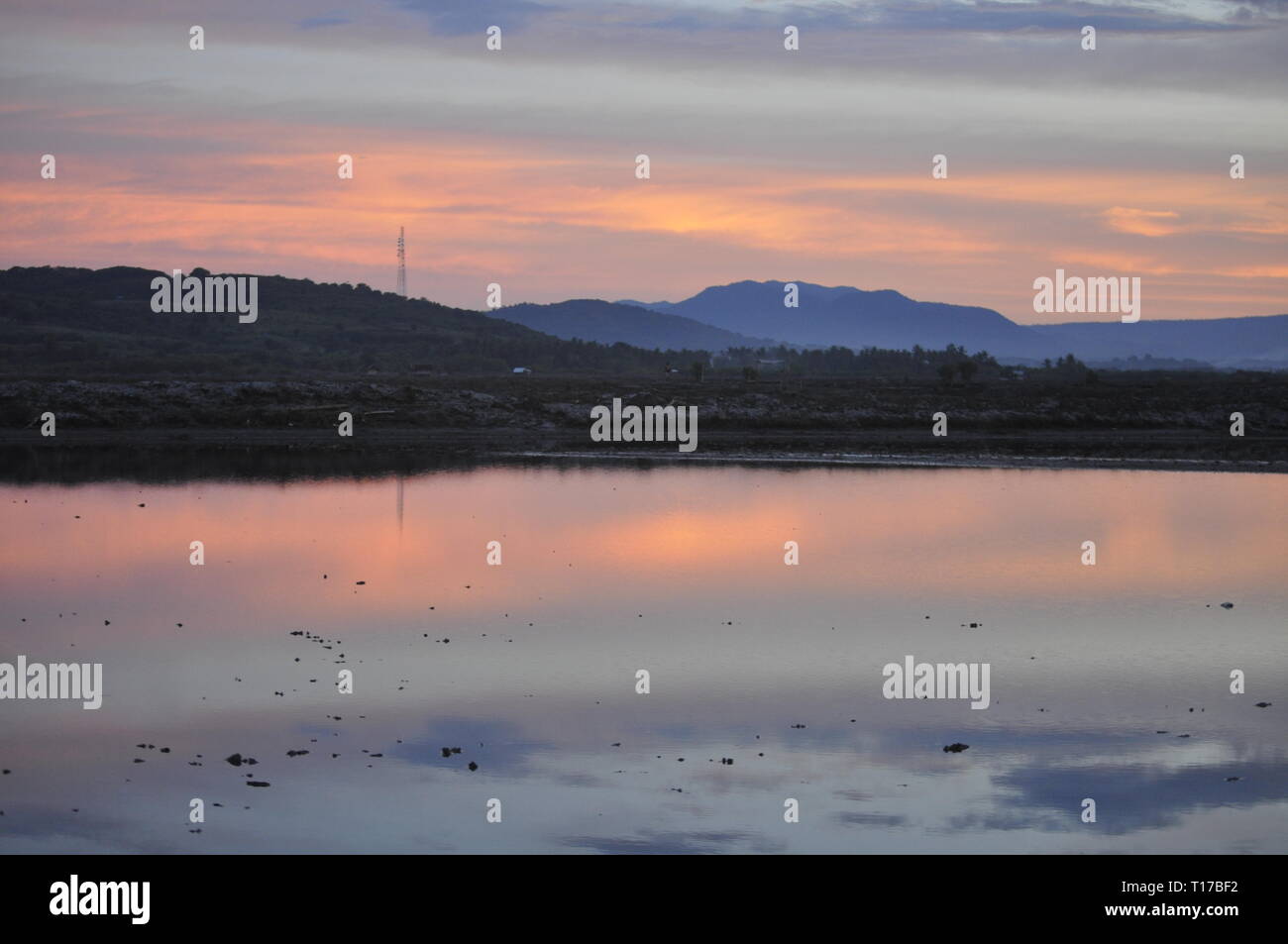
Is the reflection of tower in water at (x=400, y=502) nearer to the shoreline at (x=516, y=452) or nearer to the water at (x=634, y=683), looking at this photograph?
the water at (x=634, y=683)

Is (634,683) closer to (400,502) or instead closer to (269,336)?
(400,502)

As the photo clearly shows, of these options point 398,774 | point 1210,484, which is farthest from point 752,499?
point 398,774

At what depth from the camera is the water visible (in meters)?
11.4

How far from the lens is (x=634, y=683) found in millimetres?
15664

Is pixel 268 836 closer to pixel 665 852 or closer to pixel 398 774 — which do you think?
pixel 398 774

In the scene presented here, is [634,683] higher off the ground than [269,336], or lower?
lower

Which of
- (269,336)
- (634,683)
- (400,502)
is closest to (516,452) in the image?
(400,502)

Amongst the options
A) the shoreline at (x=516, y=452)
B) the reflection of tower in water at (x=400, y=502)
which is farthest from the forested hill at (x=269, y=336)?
the reflection of tower in water at (x=400, y=502)

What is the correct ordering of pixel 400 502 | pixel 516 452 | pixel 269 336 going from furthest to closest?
pixel 269 336 < pixel 516 452 < pixel 400 502

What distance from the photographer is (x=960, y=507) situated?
3272 cm

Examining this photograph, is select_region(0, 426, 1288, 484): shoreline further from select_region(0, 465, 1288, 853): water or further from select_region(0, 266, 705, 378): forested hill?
select_region(0, 266, 705, 378): forested hill

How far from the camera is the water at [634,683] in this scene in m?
11.4

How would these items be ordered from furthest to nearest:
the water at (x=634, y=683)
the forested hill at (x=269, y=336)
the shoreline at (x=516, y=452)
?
the forested hill at (x=269, y=336) → the shoreline at (x=516, y=452) → the water at (x=634, y=683)

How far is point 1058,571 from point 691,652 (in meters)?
9.23
